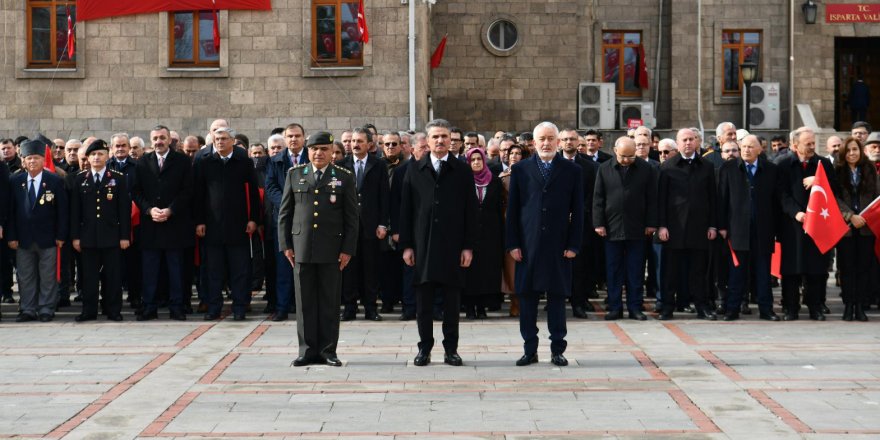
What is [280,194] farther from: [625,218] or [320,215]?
[625,218]

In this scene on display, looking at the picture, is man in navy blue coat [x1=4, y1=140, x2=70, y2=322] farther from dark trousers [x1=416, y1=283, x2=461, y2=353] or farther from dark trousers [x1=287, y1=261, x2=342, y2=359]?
dark trousers [x1=416, y1=283, x2=461, y2=353]

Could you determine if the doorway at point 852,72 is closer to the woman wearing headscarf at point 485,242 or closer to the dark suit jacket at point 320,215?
the woman wearing headscarf at point 485,242

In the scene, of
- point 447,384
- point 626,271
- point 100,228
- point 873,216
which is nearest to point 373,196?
point 626,271

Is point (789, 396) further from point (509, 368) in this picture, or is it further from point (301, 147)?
point (301, 147)

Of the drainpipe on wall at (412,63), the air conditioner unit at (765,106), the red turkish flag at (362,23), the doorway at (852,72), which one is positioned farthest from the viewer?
the doorway at (852,72)

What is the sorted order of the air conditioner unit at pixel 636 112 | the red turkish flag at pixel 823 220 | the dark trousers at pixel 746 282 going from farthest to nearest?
the air conditioner unit at pixel 636 112 → the dark trousers at pixel 746 282 → the red turkish flag at pixel 823 220

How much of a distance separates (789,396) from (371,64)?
50.9 ft

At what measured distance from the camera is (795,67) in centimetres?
3309

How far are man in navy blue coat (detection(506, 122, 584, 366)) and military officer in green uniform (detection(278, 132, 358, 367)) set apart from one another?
1.40 m

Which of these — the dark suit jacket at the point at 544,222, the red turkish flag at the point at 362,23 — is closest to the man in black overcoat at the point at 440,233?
the dark suit jacket at the point at 544,222

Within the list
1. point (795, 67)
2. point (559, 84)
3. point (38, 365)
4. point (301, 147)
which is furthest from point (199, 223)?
point (795, 67)

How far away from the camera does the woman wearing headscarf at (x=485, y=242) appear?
1432 centimetres

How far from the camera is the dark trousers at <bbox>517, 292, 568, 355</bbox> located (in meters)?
11.1

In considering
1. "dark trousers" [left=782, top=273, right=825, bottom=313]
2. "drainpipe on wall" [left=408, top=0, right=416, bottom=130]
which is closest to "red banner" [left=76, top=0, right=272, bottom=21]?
"drainpipe on wall" [left=408, top=0, right=416, bottom=130]
